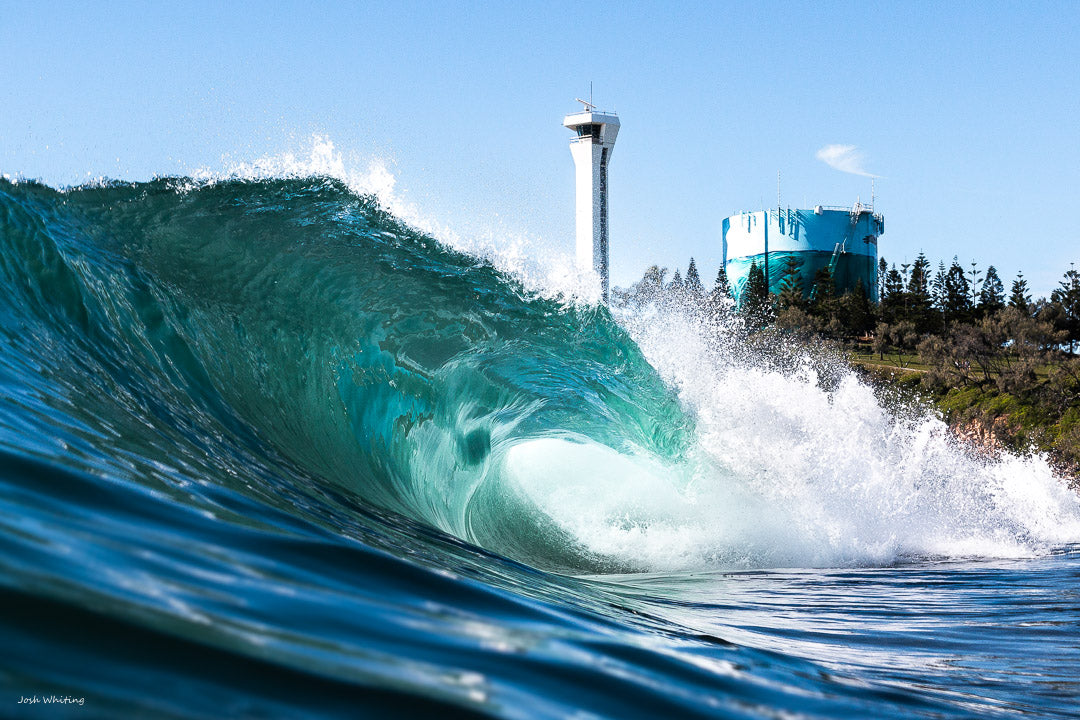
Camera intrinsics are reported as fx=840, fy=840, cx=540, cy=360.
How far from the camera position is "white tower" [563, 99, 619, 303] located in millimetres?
60688

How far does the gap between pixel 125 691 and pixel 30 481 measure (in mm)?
1224

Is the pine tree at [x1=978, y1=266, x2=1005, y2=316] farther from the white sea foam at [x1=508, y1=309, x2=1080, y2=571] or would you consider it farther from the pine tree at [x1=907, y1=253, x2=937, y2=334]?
the white sea foam at [x1=508, y1=309, x2=1080, y2=571]

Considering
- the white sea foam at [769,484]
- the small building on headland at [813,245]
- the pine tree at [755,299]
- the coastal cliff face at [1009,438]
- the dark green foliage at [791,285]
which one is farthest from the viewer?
the small building on headland at [813,245]

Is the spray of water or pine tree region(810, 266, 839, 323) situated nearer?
the spray of water

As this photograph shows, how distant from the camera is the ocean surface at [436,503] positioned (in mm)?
1442

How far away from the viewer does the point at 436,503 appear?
810cm

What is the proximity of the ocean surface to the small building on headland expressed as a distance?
200ft

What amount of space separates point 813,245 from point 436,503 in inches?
2698

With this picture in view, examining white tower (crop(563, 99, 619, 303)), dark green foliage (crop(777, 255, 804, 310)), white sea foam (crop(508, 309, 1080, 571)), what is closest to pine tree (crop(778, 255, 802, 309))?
dark green foliage (crop(777, 255, 804, 310))

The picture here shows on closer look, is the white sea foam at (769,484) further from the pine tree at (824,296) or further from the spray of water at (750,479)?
the pine tree at (824,296)

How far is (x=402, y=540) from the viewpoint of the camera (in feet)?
11.0

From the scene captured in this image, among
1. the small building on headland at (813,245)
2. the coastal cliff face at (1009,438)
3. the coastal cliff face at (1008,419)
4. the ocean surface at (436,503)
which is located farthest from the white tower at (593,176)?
the ocean surface at (436,503)

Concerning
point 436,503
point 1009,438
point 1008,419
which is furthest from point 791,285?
point 436,503

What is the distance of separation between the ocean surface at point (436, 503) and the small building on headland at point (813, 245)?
61.0 m
